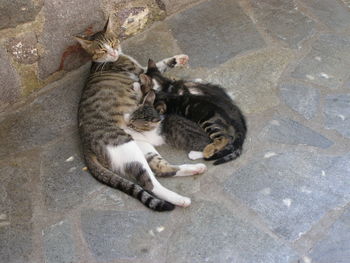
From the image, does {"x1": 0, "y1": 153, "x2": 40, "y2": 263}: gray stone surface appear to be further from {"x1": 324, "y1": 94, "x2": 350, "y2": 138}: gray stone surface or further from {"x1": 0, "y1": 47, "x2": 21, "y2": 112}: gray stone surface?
{"x1": 324, "y1": 94, "x2": 350, "y2": 138}: gray stone surface

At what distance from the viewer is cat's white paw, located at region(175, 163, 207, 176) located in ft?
9.83

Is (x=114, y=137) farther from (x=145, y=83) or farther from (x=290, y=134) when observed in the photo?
(x=290, y=134)

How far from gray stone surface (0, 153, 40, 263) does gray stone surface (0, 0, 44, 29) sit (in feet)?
2.98

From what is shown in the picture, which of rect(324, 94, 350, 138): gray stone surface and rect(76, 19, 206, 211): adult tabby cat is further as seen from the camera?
rect(324, 94, 350, 138): gray stone surface

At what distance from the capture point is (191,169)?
2996mm

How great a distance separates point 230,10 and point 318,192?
6.52 ft

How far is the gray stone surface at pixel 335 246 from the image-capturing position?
8.35 ft

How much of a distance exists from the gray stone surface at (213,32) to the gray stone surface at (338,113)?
780mm

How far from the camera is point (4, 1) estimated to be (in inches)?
126

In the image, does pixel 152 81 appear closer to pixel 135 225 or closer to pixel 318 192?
pixel 135 225

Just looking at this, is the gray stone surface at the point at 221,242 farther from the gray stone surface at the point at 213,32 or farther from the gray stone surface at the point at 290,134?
the gray stone surface at the point at 213,32

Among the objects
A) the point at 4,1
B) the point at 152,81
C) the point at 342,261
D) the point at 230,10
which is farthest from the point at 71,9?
the point at 342,261

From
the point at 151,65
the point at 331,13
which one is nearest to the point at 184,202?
the point at 151,65

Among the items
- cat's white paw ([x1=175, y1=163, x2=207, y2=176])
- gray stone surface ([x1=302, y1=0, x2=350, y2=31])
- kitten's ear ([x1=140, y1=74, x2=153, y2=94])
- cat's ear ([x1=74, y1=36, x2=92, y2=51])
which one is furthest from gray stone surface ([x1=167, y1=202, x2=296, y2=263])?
gray stone surface ([x1=302, y1=0, x2=350, y2=31])
